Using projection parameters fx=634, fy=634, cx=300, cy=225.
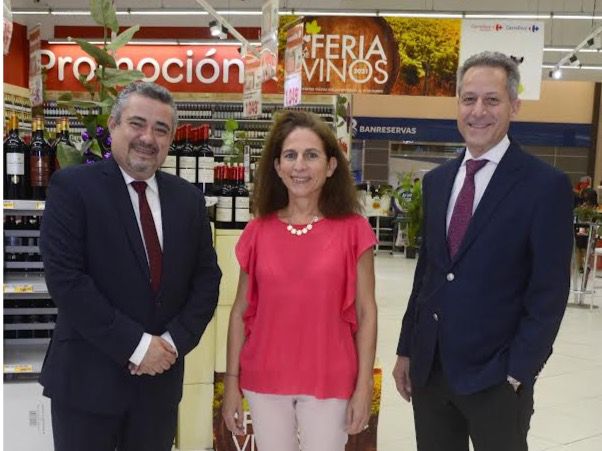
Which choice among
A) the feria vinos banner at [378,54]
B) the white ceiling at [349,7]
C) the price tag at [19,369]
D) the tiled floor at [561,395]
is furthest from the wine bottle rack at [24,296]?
the white ceiling at [349,7]

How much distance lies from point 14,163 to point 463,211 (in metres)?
2.02

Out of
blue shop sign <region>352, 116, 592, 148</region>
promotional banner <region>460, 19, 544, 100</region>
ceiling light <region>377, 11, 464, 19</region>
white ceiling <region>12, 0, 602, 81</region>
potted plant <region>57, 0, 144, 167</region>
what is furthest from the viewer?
blue shop sign <region>352, 116, 592, 148</region>

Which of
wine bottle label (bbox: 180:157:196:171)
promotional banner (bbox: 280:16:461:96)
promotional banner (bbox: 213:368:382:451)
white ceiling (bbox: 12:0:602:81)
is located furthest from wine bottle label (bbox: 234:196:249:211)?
white ceiling (bbox: 12:0:602:81)

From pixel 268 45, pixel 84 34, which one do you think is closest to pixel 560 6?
pixel 268 45

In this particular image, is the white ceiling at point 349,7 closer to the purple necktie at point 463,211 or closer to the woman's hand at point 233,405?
the purple necktie at point 463,211

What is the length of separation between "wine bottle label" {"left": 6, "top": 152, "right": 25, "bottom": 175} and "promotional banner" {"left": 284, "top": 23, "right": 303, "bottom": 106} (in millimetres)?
4703

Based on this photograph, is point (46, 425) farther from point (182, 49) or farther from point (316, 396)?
point (182, 49)

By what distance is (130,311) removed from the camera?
1.85 metres

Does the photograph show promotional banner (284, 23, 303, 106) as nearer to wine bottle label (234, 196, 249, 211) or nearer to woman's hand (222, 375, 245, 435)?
wine bottle label (234, 196, 249, 211)

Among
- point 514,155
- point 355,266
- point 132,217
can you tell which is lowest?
point 355,266

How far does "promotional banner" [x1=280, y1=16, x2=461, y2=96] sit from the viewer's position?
8922 millimetres

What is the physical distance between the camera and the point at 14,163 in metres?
2.86

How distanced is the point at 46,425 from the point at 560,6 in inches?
453

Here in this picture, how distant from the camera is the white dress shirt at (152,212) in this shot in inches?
71.4
